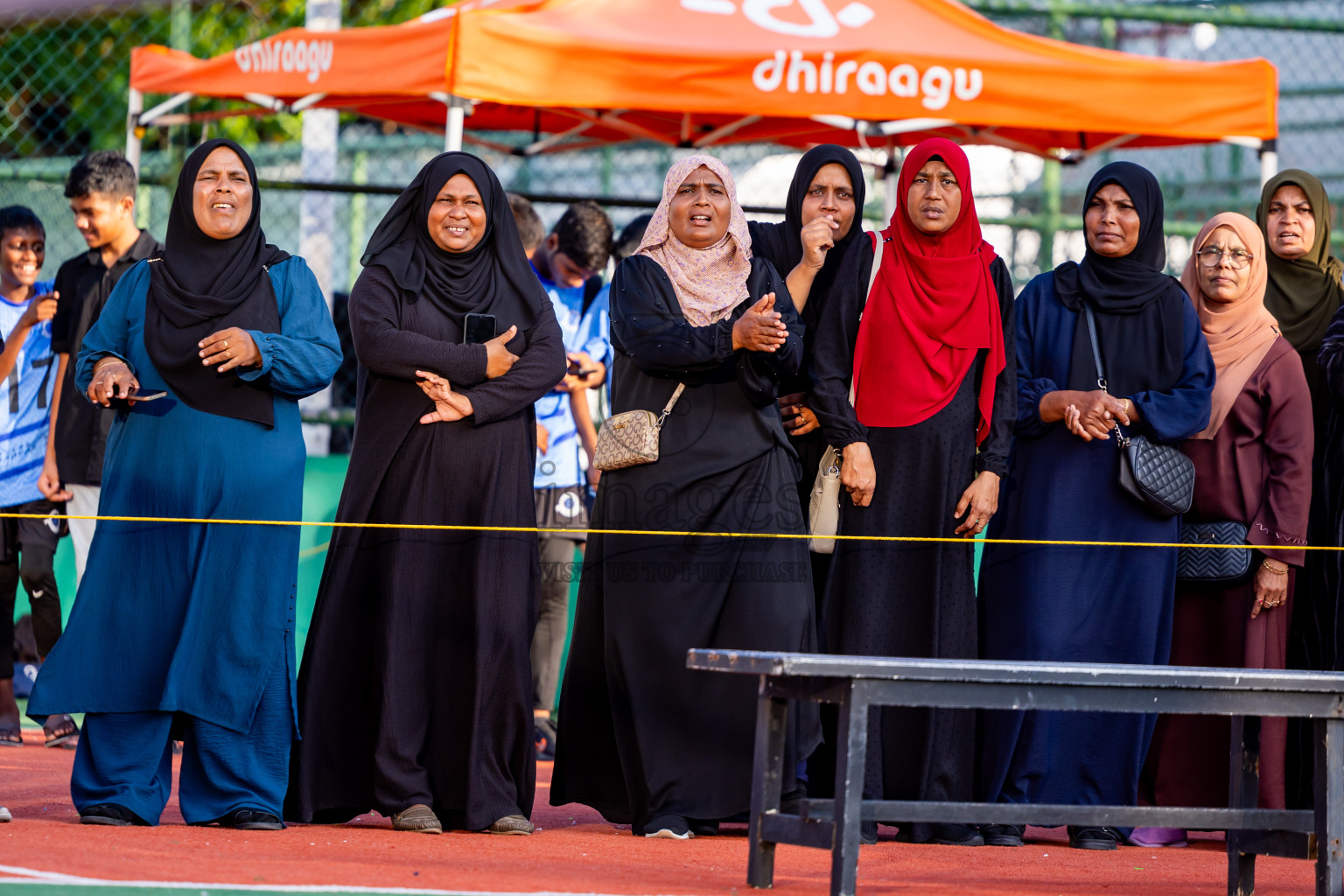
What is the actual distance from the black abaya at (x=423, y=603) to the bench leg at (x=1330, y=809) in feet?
7.03

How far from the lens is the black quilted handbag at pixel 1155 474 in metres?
4.93

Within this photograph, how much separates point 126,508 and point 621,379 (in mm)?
1481

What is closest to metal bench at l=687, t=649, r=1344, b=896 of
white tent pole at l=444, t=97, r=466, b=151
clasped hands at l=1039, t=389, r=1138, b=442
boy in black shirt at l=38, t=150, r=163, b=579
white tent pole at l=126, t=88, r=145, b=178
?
clasped hands at l=1039, t=389, r=1138, b=442

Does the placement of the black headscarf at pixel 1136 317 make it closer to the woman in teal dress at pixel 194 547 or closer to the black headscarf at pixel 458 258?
the black headscarf at pixel 458 258

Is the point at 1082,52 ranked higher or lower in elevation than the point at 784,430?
higher

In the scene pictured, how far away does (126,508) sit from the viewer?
15.1 ft

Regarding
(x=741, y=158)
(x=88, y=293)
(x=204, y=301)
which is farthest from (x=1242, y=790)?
(x=741, y=158)

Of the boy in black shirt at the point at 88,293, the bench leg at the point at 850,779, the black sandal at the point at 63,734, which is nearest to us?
the bench leg at the point at 850,779

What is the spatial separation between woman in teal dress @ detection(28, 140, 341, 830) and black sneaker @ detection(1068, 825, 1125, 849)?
7.91ft

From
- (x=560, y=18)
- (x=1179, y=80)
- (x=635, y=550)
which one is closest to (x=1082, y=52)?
(x=1179, y=80)

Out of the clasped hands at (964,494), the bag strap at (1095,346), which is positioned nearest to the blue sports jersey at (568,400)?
the clasped hands at (964,494)

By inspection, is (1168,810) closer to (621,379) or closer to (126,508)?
(621,379)

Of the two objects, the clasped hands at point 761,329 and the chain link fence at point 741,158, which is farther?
the chain link fence at point 741,158

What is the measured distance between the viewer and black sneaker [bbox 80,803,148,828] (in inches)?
173
